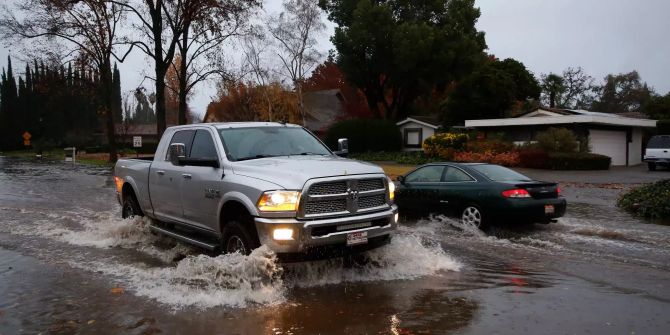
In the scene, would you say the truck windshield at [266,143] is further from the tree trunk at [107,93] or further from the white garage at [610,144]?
the tree trunk at [107,93]

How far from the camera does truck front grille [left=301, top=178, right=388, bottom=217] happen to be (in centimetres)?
614

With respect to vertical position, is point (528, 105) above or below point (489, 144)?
above

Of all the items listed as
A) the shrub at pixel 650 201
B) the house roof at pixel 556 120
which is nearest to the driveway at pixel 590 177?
the house roof at pixel 556 120

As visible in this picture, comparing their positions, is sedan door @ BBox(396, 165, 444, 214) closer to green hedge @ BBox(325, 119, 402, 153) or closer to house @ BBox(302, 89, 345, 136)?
green hedge @ BBox(325, 119, 402, 153)

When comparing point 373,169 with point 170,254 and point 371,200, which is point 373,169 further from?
point 170,254

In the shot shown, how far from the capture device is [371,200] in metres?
6.70

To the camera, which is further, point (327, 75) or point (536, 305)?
point (327, 75)

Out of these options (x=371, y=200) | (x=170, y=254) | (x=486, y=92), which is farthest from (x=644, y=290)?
(x=486, y=92)

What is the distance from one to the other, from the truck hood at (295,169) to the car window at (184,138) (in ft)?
5.13

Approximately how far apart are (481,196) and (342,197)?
499cm

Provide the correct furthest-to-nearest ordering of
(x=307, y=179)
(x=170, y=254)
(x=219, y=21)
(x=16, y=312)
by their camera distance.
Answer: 1. (x=219, y=21)
2. (x=170, y=254)
3. (x=307, y=179)
4. (x=16, y=312)

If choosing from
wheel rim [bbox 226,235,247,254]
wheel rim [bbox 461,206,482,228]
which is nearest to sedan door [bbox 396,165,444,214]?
wheel rim [bbox 461,206,482,228]

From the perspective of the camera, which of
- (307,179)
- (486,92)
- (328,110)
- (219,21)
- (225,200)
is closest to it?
(307,179)

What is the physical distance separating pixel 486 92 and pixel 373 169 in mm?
36112
